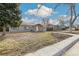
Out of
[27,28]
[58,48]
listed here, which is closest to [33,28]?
[27,28]

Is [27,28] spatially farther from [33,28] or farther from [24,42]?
[24,42]

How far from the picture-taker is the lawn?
2551mm

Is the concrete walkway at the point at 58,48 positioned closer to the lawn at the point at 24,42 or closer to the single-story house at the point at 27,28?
the lawn at the point at 24,42

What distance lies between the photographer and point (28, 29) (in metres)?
2.67

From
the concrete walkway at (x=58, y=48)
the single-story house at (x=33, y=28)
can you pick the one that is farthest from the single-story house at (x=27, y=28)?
the concrete walkway at (x=58, y=48)

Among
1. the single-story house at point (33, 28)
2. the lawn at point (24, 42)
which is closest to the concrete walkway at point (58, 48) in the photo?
the lawn at point (24, 42)

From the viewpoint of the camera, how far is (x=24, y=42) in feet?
8.55

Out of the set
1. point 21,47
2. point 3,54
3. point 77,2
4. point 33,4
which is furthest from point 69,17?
point 3,54

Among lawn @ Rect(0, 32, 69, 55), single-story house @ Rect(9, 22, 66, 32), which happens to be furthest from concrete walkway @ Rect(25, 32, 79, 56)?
single-story house @ Rect(9, 22, 66, 32)

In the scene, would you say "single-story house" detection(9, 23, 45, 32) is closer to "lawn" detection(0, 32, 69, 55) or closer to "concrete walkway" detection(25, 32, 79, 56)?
"lawn" detection(0, 32, 69, 55)

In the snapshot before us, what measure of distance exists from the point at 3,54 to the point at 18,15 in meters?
0.44

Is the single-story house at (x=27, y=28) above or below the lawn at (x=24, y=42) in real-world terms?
above

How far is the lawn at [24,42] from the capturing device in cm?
255

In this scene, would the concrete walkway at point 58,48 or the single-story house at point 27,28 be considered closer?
the concrete walkway at point 58,48
